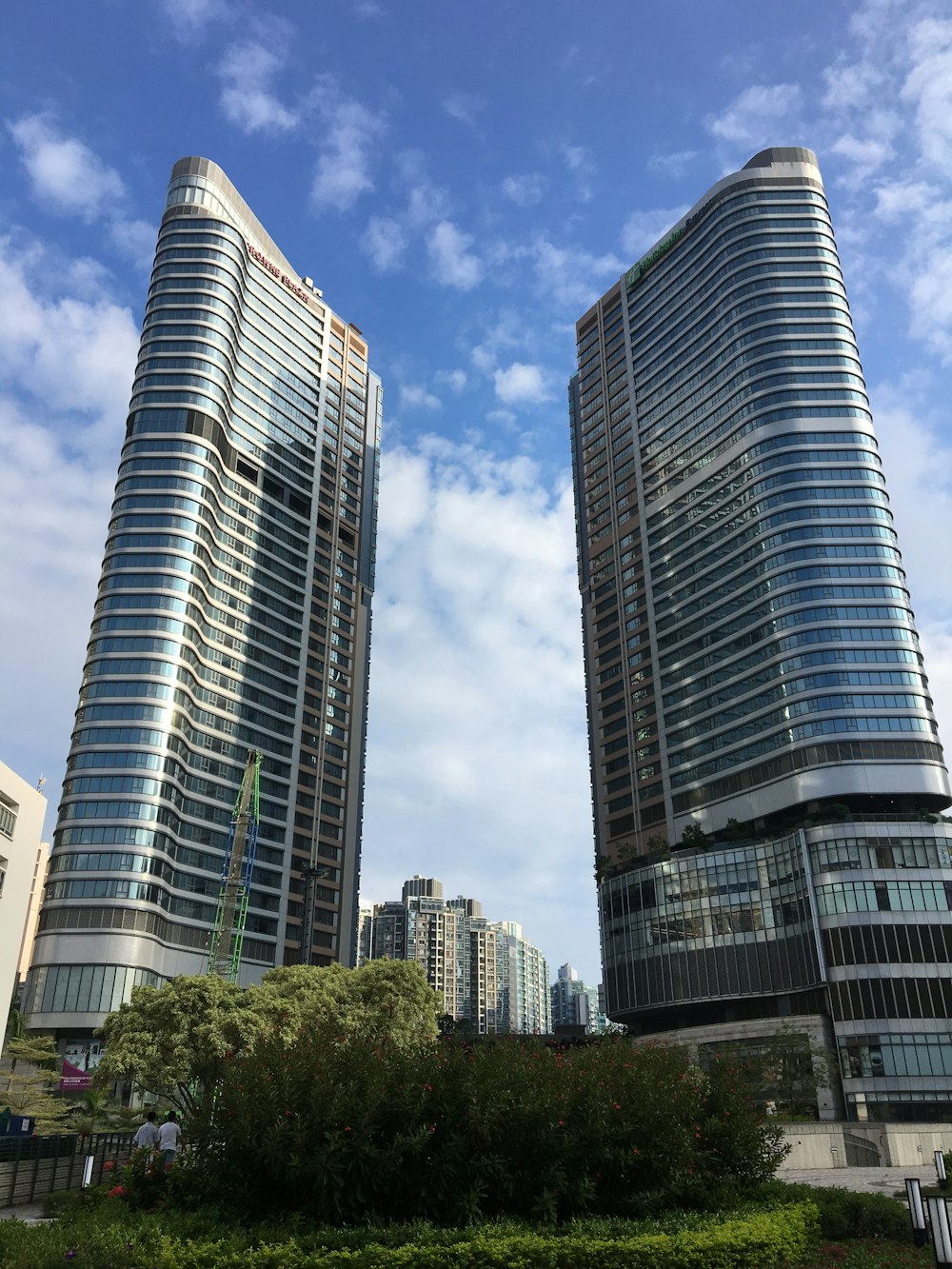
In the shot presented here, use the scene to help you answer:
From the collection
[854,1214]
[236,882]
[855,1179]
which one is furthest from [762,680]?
[854,1214]

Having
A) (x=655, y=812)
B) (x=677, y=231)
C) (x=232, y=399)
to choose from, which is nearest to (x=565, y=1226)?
(x=655, y=812)

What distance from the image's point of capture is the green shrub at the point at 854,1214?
20.8 metres

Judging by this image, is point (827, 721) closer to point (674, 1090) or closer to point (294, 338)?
point (674, 1090)

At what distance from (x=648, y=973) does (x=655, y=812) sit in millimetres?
22488

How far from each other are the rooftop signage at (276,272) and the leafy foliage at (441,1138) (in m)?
143

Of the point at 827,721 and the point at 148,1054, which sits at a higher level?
the point at 827,721

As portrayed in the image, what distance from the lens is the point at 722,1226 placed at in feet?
57.0

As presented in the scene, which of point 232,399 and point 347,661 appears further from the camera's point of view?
point 347,661

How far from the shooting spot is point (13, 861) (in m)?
54.3

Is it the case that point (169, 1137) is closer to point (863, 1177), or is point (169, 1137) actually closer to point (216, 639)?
point (863, 1177)

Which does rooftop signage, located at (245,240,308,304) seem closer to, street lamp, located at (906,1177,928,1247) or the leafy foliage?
the leafy foliage

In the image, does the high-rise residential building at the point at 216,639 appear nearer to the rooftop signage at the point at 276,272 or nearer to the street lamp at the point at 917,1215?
the rooftop signage at the point at 276,272

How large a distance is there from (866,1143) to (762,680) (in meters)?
70.6

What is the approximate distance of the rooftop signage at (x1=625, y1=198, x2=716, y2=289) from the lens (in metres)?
142
